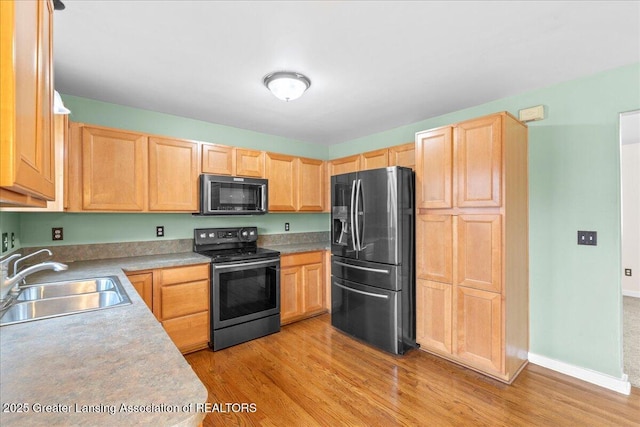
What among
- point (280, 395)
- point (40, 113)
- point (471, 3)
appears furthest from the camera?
point (280, 395)

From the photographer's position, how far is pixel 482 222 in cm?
235

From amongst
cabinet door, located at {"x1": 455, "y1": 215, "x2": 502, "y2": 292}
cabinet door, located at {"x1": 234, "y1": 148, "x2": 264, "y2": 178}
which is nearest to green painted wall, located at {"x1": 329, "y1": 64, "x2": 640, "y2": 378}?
cabinet door, located at {"x1": 455, "y1": 215, "x2": 502, "y2": 292}

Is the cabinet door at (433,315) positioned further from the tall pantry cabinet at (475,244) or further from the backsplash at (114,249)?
the backsplash at (114,249)

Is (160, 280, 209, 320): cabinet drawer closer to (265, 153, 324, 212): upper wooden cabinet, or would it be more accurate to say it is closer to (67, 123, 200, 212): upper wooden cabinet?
(67, 123, 200, 212): upper wooden cabinet

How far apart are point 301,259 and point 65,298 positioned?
221cm

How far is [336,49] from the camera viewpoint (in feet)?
6.26

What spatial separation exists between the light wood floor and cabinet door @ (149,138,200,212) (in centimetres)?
146

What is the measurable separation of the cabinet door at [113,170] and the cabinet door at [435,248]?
8.59ft

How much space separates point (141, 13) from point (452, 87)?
2301 millimetres

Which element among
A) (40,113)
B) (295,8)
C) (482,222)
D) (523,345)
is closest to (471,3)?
(295,8)

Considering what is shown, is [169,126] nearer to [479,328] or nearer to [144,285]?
[144,285]

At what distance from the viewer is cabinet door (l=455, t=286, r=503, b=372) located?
2.26 meters

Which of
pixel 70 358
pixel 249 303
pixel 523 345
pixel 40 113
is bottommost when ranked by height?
pixel 523 345

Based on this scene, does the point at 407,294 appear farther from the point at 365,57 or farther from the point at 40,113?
the point at 40,113
